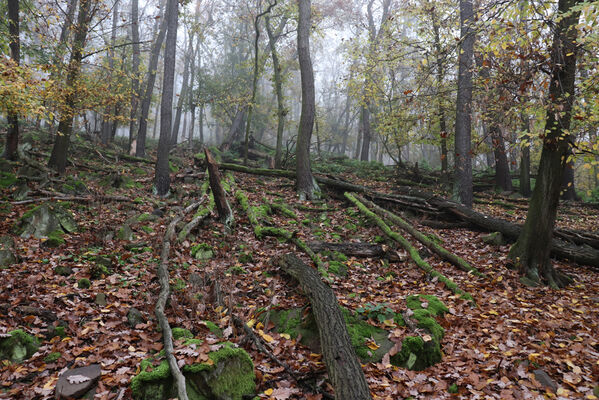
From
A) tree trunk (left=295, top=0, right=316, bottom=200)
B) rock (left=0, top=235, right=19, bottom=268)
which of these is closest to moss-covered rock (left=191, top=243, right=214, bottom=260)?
rock (left=0, top=235, right=19, bottom=268)

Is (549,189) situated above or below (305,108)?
below

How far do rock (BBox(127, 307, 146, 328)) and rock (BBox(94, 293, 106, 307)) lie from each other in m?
0.52

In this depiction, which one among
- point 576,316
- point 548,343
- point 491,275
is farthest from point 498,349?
point 491,275

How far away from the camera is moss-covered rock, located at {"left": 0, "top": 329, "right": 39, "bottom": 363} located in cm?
364

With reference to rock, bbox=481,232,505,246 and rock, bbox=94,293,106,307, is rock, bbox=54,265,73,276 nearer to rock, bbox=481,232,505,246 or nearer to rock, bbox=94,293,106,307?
rock, bbox=94,293,106,307

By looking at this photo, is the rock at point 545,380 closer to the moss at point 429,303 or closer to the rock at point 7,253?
the moss at point 429,303

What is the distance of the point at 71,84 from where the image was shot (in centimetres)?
1006

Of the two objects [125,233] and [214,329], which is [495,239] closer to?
[214,329]

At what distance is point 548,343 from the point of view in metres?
4.20

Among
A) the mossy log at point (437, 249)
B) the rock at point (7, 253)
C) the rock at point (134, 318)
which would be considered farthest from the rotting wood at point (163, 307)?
the mossy log at point (437, 249)

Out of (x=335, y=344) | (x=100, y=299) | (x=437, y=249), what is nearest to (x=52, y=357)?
(x=100, y=299)

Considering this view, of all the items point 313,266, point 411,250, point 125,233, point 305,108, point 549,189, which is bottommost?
point 313,266

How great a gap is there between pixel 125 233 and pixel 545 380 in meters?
7.58

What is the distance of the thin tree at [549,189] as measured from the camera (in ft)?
18.6
